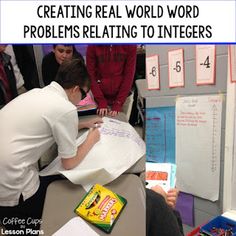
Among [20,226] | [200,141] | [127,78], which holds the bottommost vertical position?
[20,226]

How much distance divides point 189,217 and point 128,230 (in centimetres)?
47

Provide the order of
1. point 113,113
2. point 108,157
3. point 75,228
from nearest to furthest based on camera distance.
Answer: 1. point 75,228
2. point 108,157
3. point 113,113

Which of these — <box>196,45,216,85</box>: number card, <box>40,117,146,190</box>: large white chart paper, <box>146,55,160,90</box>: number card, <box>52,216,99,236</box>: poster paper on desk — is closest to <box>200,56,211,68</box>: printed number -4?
<box>196,45,216,85</box>: number card

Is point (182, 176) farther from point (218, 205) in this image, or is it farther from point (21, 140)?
point (21, 140)

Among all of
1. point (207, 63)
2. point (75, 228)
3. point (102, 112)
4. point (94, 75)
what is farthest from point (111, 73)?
point (75, 228)

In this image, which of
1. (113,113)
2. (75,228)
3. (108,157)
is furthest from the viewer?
(113,113)

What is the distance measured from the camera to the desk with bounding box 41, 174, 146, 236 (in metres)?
0.52

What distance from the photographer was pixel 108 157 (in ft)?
2.15

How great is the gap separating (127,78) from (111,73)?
1.9 inches

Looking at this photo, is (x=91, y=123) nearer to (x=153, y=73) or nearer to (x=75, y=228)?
(x=153, y=73)

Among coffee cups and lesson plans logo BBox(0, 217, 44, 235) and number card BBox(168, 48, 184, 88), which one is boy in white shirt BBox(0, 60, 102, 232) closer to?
coffee cups and lesson plans logo BBox(0, 217, 44, 235)

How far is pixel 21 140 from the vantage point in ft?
2.11

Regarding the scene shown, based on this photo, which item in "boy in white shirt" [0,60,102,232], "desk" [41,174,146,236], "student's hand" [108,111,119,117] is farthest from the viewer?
"student's hand" [108,111,119,117]

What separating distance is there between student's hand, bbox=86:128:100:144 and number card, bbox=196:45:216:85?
0.31m
